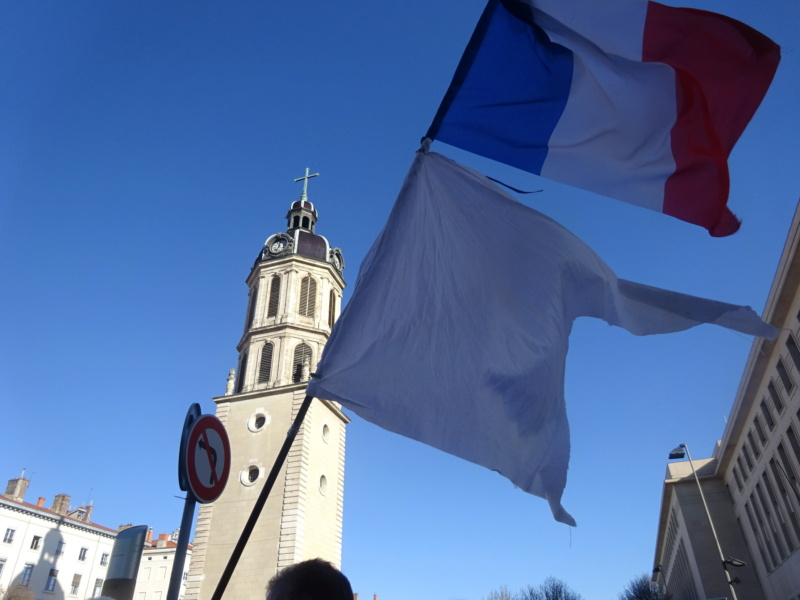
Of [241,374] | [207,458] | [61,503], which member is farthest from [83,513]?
[207,458]

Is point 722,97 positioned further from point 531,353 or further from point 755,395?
point 755,395

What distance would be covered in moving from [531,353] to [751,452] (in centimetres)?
3968

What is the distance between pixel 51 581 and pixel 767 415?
56.0 metres

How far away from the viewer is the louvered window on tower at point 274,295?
3806 cm

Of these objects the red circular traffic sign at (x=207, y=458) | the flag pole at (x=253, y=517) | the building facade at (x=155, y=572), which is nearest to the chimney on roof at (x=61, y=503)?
the building facade at (x=155, y=572)

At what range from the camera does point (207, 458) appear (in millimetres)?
5953

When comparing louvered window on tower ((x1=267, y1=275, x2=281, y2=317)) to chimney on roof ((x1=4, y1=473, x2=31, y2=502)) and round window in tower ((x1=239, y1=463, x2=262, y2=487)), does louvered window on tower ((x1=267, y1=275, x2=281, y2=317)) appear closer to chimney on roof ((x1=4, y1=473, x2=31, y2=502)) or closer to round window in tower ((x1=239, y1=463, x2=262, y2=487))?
round window in tower ((x1=239, y1=463, x2=262, y2=487))

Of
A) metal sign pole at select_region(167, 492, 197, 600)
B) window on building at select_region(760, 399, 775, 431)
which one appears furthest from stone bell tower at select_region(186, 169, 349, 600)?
window on building at select_region(760, 399, 775, 431)

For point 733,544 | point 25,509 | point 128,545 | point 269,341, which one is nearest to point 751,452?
point 733,544

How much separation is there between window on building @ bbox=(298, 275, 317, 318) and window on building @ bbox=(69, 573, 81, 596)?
37.6 m

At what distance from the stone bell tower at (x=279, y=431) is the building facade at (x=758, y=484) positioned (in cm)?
1995

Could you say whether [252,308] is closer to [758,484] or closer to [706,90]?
[758,484]

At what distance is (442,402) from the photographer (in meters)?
4.48

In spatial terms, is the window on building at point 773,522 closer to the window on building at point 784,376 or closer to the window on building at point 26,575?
the window on building at point 784,376
